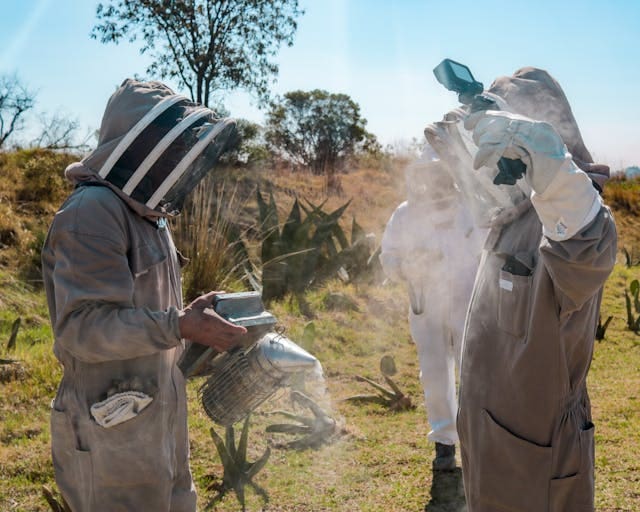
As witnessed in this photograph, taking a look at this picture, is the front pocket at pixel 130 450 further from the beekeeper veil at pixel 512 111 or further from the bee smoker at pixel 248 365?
the beekeeper veil at pixel 512 111

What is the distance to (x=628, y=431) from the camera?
16.4ft

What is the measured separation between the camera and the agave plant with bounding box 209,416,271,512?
4.02 meters

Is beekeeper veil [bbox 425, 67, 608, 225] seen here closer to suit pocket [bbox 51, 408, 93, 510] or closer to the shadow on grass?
suit pocket [bbox 51, 408, 93, 510]

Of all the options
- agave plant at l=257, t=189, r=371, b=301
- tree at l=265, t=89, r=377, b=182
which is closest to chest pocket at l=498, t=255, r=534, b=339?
agave plant at l=257, t=189, r=371, b=301

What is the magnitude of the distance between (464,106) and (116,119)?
1177mm

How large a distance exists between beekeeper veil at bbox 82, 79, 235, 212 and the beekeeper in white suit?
2.02 meters

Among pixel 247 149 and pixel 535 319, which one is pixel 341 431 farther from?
pixel 247 149

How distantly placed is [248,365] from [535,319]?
3.34ft

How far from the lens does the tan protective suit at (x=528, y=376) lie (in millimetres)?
2047

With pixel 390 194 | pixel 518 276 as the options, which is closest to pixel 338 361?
pixel 518 276

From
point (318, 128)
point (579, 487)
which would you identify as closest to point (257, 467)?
point (579, 487)

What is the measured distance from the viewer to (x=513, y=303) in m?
2.10

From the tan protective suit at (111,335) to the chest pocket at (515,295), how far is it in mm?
1005

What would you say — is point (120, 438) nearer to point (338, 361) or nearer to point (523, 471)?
point (523, 471)
